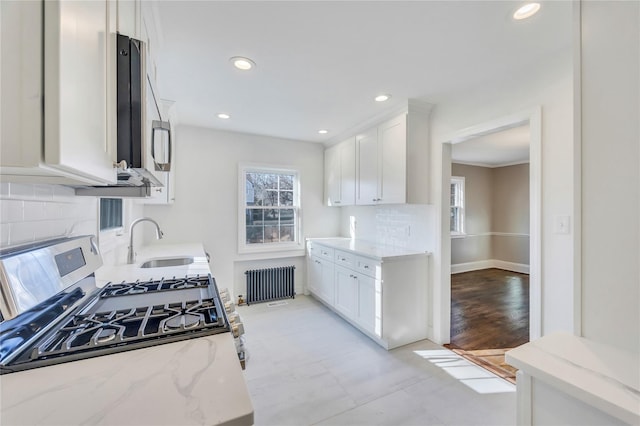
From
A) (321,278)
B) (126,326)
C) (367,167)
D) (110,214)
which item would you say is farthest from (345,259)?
(126,326)

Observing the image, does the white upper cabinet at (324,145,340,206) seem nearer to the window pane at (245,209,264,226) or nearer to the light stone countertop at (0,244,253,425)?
the window pane at (245,209,264,226)

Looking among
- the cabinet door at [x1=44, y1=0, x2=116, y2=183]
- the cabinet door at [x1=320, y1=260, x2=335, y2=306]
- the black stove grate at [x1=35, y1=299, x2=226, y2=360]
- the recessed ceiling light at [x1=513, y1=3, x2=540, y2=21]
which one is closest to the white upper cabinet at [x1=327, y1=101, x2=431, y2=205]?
the cabinet door at [x1=320, y1=260, x2=335, y2=306]

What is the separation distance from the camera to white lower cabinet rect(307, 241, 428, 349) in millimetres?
2615

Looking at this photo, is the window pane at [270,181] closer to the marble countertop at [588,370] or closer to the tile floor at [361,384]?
the tile floor at [361,384]

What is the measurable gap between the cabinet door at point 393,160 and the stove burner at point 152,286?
204 cm

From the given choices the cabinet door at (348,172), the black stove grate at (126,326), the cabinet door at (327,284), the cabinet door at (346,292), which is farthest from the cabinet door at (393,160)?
the black stove grate at (126,326)

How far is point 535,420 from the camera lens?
79 centimetres

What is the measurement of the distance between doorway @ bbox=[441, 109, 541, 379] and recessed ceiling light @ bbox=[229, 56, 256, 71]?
1.95 m

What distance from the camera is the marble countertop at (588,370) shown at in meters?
0.63

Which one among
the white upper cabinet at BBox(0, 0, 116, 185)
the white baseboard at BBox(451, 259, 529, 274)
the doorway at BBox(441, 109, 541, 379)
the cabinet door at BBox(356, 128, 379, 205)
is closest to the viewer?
the white upper cabinet at BBox(0, 0, 116, 185)

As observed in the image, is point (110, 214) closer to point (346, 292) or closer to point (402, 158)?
point (346, 292)

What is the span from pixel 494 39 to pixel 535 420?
6.69 ft

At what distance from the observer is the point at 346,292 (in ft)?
10.4

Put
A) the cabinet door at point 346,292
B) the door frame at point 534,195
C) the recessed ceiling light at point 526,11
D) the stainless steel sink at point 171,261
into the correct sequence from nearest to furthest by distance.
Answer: the recessed ceiling light at point 526,11, the door frame at point 534,195, the stainless steel sink at point 171,261, the cabinet door at point 346,292
